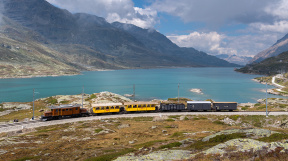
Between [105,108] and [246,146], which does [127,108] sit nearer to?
[105,108]

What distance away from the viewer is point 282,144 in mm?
14562

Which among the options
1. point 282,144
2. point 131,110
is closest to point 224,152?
point 282,144

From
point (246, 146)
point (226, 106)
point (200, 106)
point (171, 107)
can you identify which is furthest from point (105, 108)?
point (246, 146)

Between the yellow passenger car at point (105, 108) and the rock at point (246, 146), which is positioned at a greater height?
the rock at point (246, 146)

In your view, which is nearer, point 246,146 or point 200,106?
point 246,146

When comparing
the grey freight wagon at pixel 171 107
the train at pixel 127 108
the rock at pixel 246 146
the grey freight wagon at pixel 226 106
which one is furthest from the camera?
the grey freight wagon at pixel 171 107

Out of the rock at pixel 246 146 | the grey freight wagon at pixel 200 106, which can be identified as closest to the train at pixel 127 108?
the grey freight wagon at pixel 200 106

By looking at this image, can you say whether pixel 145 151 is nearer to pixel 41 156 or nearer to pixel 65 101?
pixel 41 156

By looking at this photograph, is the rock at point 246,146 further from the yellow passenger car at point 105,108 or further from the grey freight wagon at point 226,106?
the grey freight wagon at point 226,106

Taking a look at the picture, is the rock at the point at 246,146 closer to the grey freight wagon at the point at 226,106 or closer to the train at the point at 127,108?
the train at the point at 127,108

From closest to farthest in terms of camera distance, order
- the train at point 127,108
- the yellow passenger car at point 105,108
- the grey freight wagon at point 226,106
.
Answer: the train at point 127,108
the yellow passenger car at point 105,108
the grey freight wagon at point 226,106

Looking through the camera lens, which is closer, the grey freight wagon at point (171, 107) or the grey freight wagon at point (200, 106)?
the grey freight wagon at point (200, 106)

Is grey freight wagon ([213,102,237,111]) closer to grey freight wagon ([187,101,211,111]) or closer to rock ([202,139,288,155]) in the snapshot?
grey freight wagon ([187,101,211,111])

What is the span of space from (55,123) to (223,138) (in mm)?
41401
